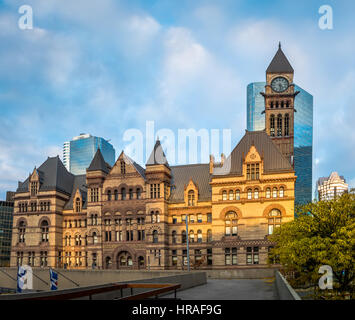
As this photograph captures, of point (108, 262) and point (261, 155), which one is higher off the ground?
point (261, 155)

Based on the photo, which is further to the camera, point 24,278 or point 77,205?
point 77,205

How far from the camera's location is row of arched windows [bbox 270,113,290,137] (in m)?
70.0

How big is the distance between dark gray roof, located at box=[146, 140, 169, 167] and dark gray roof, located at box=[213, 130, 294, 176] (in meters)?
9.58

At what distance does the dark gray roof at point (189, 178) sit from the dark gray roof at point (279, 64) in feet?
72.0

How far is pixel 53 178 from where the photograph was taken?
239ft

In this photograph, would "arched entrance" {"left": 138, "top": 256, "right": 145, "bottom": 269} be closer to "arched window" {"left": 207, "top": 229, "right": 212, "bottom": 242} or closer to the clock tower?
"arched window" {"left": 207, "top": 229, "right": 212, "bottom": 242}

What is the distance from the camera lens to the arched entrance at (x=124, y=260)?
6438cm

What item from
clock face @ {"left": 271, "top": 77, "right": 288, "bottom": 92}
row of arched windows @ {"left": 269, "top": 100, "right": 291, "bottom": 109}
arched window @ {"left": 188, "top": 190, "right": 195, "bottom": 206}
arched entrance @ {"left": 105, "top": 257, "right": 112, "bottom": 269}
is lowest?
arched entrance @ {"left": 105, "top": 257, "right": 112, "bottom": 269}

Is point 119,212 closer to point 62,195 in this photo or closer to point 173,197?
point 173,197

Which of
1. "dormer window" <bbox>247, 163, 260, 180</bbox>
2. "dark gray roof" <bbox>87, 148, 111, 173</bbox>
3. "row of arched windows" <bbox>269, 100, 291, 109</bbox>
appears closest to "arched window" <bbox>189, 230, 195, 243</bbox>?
"dormer window" <bbox>247, 163, 260, 180</bbox>

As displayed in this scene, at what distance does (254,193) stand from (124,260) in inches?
930

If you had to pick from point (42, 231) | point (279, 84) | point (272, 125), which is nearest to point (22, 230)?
point (42, 231)

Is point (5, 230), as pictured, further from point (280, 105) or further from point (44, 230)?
point (280, 105)
